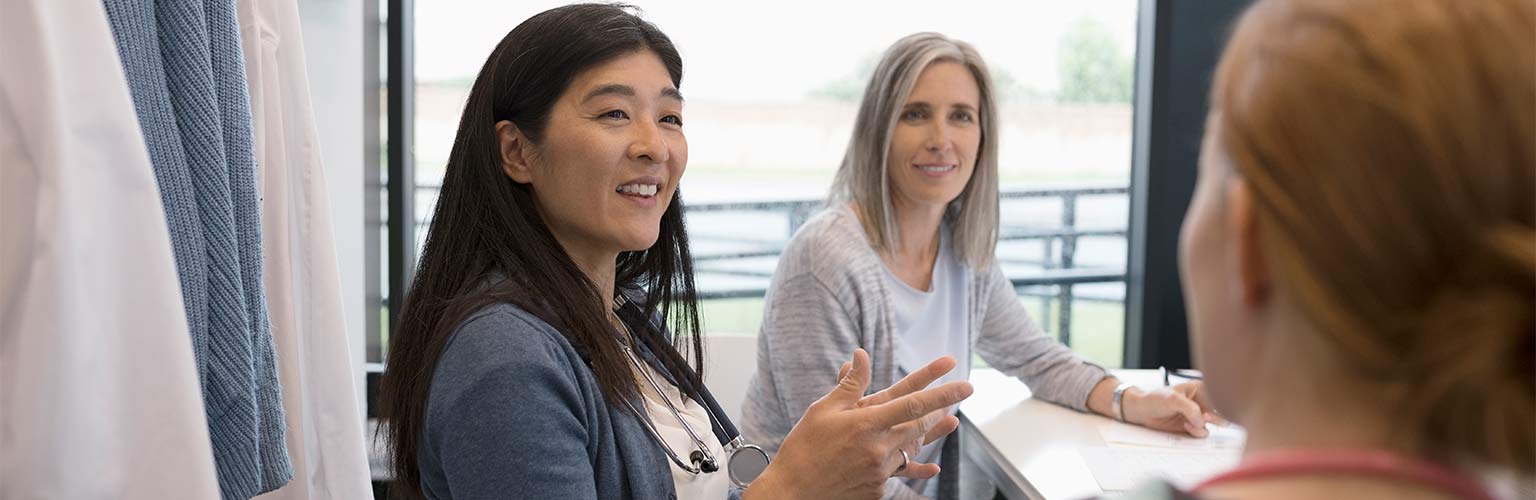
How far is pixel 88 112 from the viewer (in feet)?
3.21

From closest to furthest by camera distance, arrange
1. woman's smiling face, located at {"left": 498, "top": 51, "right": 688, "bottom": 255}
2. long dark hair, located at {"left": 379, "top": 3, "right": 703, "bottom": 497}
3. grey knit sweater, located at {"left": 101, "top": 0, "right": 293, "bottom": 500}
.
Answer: grey knit sweater, located at {"left": 101, "top": 0, "right": 293, "bottom": 500}, long dark hair, located at {"left": 379, "top": 3, "right": 703, "bottom": 497}, woman's smiling face, located at {"left": 498, "top": 51, "right": 688, "bottom": 255}

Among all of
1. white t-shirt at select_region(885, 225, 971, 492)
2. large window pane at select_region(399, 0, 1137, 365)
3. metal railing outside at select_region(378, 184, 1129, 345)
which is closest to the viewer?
white t-shirt at select_region(885, 225, 971, 492)

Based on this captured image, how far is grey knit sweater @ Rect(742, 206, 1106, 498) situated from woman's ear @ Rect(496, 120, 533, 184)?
2.81 ft

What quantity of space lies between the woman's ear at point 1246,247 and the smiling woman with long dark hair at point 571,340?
0.69 metres

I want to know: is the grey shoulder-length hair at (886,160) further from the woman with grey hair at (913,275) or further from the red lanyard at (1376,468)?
the red lanyard at (1376,468)

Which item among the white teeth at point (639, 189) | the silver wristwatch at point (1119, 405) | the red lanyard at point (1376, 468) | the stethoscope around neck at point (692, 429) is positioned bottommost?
the silver wristwatch at point (1119, 405)

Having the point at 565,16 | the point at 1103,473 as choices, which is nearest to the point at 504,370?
the point at 565,16

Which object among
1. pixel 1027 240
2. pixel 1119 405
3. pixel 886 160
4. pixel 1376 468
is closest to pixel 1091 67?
pixel 1027 240

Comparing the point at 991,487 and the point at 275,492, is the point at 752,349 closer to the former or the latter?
the point at 991,487

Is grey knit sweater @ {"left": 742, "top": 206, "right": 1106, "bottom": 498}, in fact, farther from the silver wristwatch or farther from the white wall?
the white wall

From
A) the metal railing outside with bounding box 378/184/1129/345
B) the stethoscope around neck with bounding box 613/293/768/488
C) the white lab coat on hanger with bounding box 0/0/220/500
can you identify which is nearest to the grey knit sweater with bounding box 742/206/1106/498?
the stethoscope around neck with bounding box 613/293/768/488

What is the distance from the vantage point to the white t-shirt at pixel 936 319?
87.7 inches

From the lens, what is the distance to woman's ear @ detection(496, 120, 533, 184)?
1.35 metres

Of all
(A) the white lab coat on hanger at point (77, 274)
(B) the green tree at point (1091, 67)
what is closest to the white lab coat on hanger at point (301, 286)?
(A) the white lab coat on hanger at point (77, 274)
